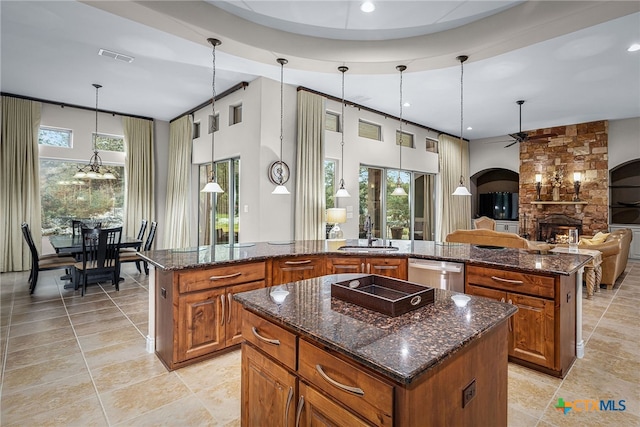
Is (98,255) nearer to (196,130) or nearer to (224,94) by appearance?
(224,94)

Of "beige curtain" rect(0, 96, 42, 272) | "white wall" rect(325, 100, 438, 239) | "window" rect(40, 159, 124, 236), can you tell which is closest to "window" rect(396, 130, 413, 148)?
"white wall" rect(325, 100, 438, 239)

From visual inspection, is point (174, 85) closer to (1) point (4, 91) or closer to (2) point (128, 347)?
(1) point (4, 91)

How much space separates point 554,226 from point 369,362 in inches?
373

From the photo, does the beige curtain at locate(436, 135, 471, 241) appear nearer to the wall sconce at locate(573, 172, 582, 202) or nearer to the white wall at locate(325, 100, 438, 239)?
the white wall at locate(325, 100, 438, 239)

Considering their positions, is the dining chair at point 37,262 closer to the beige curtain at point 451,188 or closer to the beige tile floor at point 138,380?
the beige tile floor at point 138,380

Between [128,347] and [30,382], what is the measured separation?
27.3 inches

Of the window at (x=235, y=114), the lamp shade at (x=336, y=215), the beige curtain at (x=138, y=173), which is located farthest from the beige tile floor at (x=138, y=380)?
the beige curtain at (x=138, y=173)

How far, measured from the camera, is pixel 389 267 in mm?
3107

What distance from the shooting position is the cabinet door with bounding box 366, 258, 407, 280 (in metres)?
3.06

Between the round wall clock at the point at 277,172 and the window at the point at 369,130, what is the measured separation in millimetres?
2186

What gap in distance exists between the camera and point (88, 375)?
248cm

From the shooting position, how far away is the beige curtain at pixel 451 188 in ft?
28.5

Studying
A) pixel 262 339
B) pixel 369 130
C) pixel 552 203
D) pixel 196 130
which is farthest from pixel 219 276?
pixel 552 203

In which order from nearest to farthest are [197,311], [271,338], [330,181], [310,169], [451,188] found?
[271,338] → [197,311] → [310,169] → [330,181] → [451,188]
